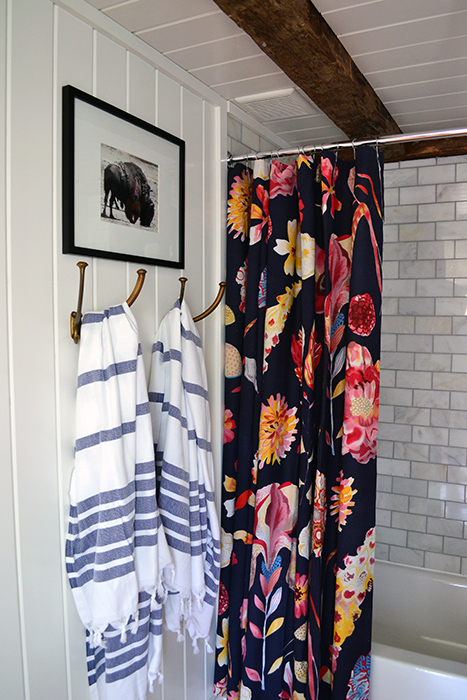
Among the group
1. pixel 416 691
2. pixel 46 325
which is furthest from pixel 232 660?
pixel 46 325

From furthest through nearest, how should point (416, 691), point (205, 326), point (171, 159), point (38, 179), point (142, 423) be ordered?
point (205, 326), point (416, 691), point (171, 159), point (142, 423), point (38, 179)

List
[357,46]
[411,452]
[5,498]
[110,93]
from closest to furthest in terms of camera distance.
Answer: [5,498], [110,93], [357,46], [411,452]

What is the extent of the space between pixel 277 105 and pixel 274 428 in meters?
1.15

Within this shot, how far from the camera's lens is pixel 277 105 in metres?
1.96

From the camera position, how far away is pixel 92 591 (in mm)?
1285

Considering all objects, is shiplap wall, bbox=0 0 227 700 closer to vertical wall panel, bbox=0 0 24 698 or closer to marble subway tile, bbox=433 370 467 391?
vertical wall panel, bbox=0 0 24 698

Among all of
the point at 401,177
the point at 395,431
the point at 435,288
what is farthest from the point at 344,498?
the point at 401,177

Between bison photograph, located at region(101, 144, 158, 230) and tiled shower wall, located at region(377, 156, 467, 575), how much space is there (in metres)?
1.39

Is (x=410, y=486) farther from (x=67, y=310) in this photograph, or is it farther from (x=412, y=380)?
(x=67, y=310)

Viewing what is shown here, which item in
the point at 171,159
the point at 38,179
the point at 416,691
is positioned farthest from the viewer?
the point at 416,691

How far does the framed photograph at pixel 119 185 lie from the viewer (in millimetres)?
1294

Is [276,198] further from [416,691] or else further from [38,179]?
[416,691]

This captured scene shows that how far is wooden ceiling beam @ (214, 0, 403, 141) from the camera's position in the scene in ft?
4.09

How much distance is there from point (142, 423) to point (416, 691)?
1.31m
